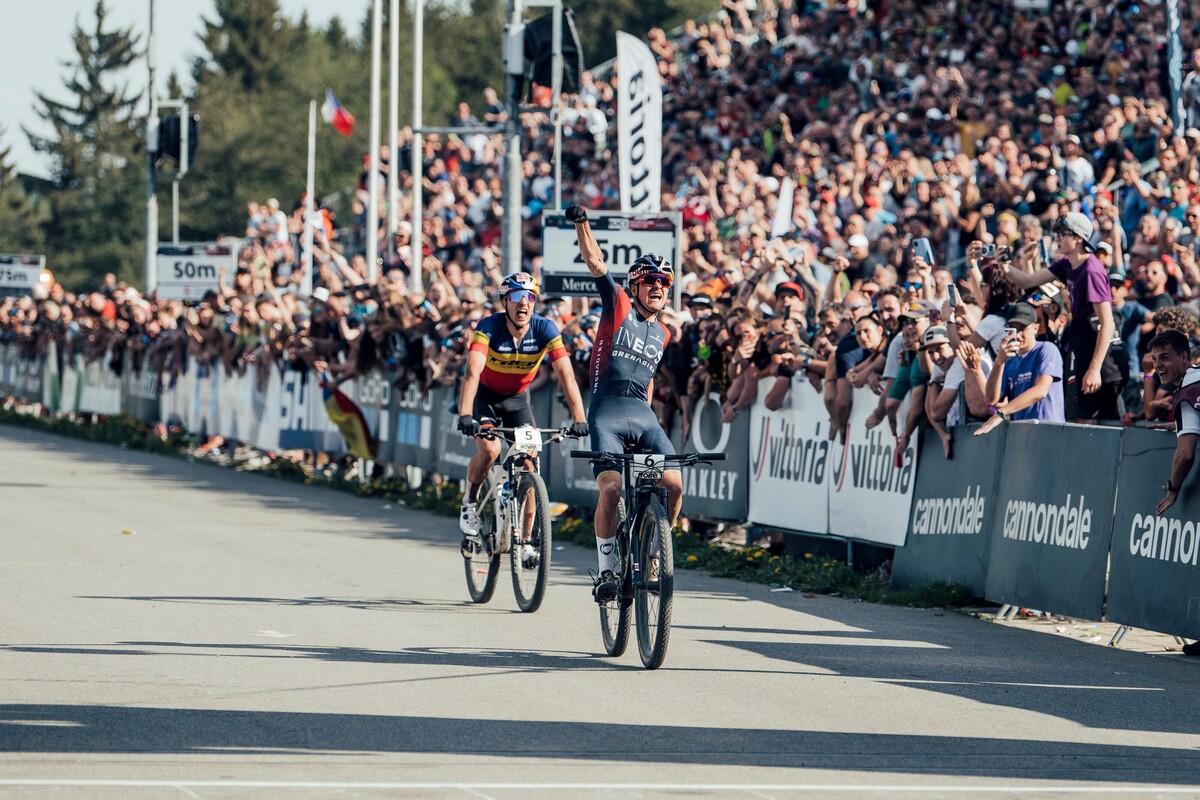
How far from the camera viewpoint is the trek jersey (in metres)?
12.4

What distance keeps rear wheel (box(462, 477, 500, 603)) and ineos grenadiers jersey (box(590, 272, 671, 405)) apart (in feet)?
7.02

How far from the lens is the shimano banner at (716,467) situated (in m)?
16.5

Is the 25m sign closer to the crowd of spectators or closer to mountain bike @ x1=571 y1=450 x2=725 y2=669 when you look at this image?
the crowd of spectators

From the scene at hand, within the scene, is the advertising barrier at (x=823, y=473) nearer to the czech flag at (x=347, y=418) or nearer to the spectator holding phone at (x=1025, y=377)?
the spectator holding phone at (x=1025, y=377)

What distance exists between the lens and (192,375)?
31047mm

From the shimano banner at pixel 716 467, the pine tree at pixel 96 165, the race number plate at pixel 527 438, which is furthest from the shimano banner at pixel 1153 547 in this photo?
the pine tree at pixel 96 165

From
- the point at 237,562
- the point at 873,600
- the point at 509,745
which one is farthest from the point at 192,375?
the point at 509,745

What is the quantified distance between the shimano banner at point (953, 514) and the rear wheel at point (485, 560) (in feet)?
10.1

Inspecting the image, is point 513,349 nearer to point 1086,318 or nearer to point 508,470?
point 508,470

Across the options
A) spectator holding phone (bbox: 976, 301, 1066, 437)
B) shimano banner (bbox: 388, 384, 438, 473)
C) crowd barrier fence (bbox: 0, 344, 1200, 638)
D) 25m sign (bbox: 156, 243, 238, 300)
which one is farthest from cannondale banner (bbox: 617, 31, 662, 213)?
25m sign (bbox: 156, 243, 238, 300)

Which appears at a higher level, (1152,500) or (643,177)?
(643,177)

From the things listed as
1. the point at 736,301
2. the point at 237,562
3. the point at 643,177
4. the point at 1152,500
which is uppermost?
the point at 643,177

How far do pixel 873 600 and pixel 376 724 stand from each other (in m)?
6.10

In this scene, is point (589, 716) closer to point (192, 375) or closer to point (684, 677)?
point (684, 677)
